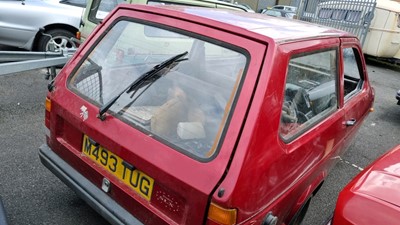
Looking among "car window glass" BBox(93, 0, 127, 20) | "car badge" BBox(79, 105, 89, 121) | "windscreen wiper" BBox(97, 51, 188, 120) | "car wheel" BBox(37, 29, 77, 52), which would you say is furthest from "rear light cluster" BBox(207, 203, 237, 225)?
"car wheel" BBox(37, 29, 77, 52)

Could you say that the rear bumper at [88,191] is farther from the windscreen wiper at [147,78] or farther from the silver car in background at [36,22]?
the silver car in background at [36,22]

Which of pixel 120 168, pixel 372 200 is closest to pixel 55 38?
pixel 120 168

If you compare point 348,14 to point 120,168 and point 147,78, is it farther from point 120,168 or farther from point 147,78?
point 120,168

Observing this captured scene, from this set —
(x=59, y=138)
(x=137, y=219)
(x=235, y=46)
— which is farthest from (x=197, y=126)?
(x=59, y=138)

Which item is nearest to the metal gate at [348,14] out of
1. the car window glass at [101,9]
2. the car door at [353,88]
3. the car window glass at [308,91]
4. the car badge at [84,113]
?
the car door at [353,88]

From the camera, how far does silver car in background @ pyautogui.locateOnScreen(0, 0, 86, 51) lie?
18.4ft

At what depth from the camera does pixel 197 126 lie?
174cm

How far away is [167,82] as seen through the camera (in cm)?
193

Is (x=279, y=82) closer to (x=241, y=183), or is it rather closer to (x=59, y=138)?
(x=241, y=183)

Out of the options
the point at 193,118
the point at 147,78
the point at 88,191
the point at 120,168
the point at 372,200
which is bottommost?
the point at 88,191

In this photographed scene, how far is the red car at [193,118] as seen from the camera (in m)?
1.56

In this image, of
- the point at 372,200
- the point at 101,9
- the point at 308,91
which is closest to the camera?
the point at 372,200

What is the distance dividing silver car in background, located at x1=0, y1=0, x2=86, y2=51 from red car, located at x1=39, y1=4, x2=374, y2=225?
147 inches

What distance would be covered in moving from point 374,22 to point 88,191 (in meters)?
9.96
